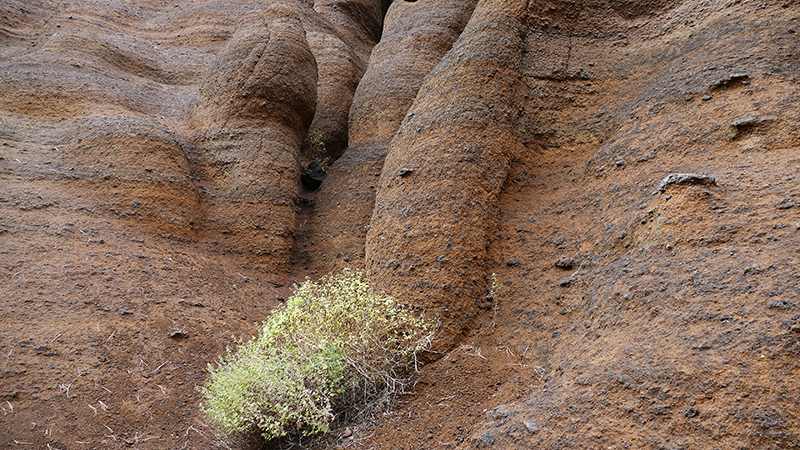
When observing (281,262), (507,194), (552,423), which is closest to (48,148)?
(281,262)

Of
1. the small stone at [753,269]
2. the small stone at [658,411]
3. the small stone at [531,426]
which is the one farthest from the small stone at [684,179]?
the small stone at [531,426]

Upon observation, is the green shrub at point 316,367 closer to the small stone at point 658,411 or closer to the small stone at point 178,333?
the small stone at point 178,333

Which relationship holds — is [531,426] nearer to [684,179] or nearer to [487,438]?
[487,438]

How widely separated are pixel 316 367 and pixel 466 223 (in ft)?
6.08

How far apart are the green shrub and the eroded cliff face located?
0.28m

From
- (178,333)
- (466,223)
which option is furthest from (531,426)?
(178,333)

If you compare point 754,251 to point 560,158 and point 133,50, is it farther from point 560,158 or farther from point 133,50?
point 133,50

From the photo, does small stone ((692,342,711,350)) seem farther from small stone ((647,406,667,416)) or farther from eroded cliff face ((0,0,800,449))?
small stone ((647,406,667,416))

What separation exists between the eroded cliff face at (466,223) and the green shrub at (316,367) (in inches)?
11.1

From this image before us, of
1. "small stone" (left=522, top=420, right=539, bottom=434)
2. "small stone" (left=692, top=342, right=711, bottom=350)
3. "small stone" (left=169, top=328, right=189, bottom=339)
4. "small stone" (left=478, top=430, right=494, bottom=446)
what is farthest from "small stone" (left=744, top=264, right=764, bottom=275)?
"small stone" (left=169, top=328, right=189, bottom=339)

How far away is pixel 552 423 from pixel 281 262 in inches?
185

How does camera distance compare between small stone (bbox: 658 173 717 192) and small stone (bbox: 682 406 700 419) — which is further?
small stone (bbox: 658 173 717 192)

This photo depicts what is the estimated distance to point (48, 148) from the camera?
6.64 metres

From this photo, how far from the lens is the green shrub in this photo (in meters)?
3.77
